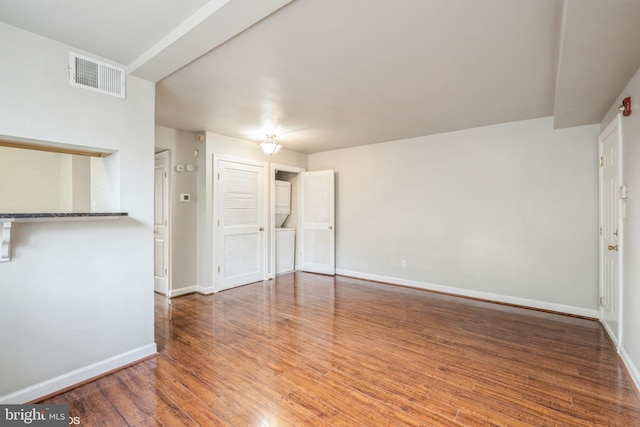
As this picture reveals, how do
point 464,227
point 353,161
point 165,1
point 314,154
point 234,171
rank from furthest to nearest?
point 314,154, point 353,161, point 234,171, point 464,227, point 165,1

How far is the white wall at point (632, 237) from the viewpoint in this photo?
2.12 meters

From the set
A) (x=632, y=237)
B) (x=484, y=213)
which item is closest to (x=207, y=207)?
(x=484, y=213)

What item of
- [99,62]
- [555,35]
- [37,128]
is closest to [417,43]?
[555,35]

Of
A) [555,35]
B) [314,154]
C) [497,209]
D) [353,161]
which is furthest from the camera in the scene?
[314,154]

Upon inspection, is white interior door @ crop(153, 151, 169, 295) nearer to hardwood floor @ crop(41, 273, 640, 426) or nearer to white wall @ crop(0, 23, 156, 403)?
hardwood floor @ crop(41, 273, 640, 426)

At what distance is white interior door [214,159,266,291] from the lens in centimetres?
452

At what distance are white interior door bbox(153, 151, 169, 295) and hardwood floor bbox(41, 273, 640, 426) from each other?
35.3 inches

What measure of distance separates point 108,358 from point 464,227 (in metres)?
4.45

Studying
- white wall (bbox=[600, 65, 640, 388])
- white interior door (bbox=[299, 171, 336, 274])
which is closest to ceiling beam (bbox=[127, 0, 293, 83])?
white wall (bbox=[600, 65, 640, 388])

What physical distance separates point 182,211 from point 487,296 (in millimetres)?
4669

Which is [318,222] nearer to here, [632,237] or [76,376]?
[76,376]

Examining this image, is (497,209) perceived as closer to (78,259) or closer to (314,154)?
(314,154)

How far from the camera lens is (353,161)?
5461 mm

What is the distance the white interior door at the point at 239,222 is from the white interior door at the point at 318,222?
1.04 meters
